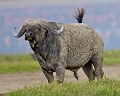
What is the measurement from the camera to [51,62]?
48.3 feet

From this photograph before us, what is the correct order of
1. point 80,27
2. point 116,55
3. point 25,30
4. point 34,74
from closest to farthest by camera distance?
point 25,30, point 80,27, point 34,74, point 116,55

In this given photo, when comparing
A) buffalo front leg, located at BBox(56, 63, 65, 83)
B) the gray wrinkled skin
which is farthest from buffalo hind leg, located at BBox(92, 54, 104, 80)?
buffalo front leg, located at BBox(56, 63, 65, 83)

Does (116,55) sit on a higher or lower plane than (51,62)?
lower

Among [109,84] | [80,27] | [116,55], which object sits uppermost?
[80,27]

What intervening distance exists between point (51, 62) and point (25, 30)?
0.96 metres

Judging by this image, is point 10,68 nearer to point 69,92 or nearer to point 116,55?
point 116,55

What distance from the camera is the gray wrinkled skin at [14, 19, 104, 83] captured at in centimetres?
1460

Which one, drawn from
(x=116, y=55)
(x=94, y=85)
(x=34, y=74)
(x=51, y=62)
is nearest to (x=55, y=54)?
(x=51, y=62)

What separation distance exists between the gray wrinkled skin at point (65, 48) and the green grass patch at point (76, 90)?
800mm

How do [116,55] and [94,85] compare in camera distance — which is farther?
[116,55]

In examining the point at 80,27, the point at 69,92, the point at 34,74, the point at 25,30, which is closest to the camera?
the point at 69,92

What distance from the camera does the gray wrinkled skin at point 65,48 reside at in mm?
14602

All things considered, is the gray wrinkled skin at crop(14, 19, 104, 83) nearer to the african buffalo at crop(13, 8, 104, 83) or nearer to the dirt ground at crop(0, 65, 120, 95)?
the african buffalo at crop(13, 8, 104, 83)

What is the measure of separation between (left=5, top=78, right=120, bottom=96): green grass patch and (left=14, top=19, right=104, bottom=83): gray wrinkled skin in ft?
2.62
